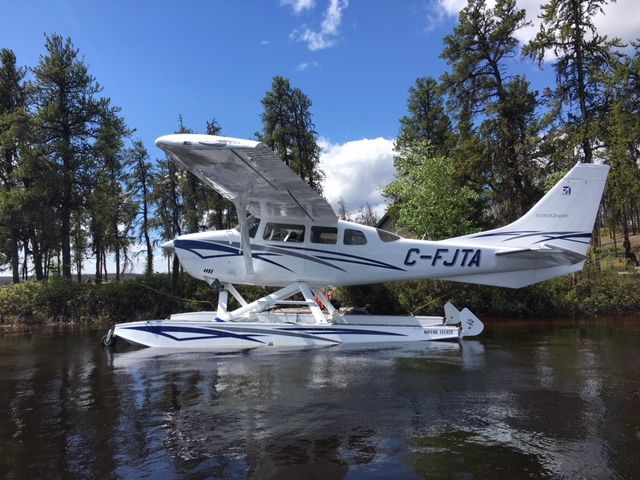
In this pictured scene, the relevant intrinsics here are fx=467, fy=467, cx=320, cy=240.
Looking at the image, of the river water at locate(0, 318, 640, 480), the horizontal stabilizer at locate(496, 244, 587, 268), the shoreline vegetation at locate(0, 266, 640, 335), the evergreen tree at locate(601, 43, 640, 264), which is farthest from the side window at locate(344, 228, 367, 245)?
the evergreen tree at locate(601, 43, 640, 264)

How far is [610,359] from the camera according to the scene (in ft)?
31.4

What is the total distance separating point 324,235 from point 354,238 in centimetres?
84

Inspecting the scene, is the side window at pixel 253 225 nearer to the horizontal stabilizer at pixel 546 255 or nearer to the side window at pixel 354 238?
the side window at pixel 354 238

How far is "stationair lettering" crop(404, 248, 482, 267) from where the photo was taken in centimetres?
1273

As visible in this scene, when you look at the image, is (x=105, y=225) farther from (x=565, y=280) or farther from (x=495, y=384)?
(x=495, y=384)

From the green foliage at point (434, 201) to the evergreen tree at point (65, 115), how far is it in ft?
A: 53.9

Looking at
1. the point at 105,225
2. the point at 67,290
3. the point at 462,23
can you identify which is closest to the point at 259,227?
the point at 67,290

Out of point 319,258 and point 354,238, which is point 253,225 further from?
point 354,238

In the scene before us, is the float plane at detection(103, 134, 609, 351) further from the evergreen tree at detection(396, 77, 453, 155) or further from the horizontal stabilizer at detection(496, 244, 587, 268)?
the evergreen tree at detection(396, 77, 453, 155)

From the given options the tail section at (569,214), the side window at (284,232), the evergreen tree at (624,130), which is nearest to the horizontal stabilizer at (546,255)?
the tail section at (569,214)

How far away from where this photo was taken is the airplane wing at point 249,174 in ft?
31.4

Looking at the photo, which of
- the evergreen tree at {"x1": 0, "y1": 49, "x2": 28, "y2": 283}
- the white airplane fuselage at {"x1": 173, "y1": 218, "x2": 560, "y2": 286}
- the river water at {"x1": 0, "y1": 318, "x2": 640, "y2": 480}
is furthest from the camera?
the evergreen tree at {"x1": 0, "y1": 49, "x2": 28, "y2": 283}

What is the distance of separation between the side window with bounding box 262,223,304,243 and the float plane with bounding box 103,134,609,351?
0.09ft

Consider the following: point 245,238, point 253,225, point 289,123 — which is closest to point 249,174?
point 245,238
